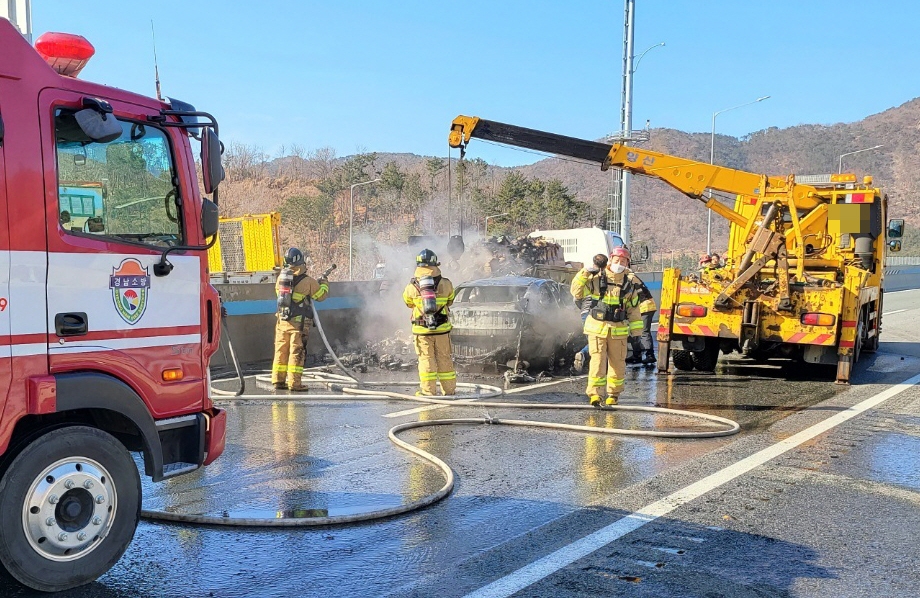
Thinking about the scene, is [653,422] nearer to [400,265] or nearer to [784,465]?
[784,465]

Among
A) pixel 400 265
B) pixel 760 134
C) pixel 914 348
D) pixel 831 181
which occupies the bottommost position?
pixel 914 348

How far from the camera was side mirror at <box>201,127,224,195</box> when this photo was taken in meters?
4.55

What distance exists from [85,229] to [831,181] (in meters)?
12.3

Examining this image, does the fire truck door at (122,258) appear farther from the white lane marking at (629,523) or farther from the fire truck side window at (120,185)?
the white lane marking at (629,523)

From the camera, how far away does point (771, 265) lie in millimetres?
11883

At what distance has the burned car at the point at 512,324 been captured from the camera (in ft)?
37.8

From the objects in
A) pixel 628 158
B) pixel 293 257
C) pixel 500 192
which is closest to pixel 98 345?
pixel 293 257

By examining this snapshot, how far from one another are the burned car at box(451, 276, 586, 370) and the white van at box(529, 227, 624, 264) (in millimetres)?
9919

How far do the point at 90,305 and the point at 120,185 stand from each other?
2.14 feet

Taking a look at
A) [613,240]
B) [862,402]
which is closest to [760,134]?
[613,240]

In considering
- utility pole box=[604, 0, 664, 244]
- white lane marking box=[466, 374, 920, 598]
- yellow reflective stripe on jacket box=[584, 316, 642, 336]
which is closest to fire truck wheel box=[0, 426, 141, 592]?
white lane marking box=[466, 374, 920, 598]

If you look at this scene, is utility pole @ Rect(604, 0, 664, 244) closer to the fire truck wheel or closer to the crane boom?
the crane boom

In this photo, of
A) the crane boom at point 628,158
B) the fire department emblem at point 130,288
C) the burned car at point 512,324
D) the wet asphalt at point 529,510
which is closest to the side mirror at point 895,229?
the crane boom at point 628,158

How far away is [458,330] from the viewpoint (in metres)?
11.7
